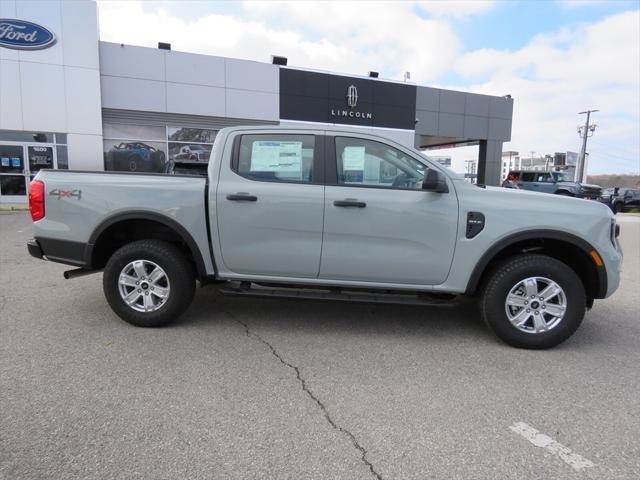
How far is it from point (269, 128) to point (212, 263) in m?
1.40

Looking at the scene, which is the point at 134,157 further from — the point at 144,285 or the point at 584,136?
the point at 584,136

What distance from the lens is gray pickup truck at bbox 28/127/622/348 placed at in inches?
156

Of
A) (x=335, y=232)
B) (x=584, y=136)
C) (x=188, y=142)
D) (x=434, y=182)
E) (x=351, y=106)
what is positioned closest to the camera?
(x=434, y=182)

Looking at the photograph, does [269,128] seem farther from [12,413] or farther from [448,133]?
[448,133]

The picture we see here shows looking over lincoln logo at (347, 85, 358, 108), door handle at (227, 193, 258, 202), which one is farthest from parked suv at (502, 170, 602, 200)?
door handle at (227, 193, 258, 202)

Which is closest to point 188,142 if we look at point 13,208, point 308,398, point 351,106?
point 13,208

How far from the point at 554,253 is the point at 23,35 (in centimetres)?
1956

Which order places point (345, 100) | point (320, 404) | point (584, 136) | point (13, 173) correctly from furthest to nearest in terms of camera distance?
point (584, 136)
point (345, 100)
point (13, 173)
point (320, 404)

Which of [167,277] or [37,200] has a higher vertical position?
[37,200]

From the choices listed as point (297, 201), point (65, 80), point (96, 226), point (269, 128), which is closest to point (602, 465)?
point (297, 201)

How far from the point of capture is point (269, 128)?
432 cm

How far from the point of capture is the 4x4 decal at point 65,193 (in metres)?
4.29

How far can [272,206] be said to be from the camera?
161 inches

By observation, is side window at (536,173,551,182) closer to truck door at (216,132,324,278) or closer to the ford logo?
the ford logo
